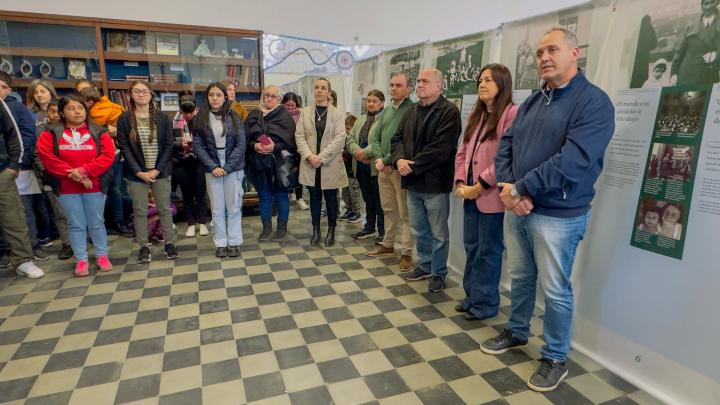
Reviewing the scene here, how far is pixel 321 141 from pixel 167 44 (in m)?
2.57

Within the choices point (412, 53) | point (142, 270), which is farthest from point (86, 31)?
point (412, 53)

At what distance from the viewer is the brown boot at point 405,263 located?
3234 millimetres

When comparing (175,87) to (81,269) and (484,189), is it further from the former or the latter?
(484,189)

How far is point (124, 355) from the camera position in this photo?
83.1 inches

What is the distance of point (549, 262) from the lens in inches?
72.8

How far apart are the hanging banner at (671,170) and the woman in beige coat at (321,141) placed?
2347mm

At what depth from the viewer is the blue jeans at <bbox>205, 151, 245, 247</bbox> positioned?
3352mm

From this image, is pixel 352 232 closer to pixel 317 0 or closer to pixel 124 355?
pixel 124 355

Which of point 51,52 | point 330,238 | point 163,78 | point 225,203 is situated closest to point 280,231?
point 330,238

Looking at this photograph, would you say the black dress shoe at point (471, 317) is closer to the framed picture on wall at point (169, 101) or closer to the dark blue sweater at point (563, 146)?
the dark blue sweater at point (563, 146)

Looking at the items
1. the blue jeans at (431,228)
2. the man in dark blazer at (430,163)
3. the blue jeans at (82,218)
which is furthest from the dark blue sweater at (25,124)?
the blue jeans at (431,228)

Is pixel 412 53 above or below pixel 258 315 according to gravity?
above

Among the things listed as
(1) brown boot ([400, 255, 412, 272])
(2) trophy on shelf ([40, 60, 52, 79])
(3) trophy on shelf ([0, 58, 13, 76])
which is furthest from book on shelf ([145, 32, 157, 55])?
(1) brown boot ([400, 255, 412, 272])

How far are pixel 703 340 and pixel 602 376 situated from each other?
0.50m
